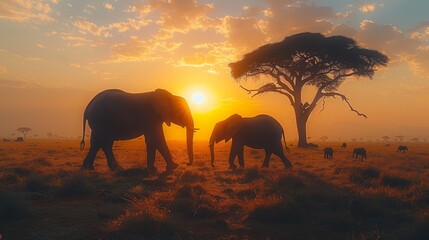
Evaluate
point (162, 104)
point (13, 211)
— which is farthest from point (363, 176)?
point (13, 211)

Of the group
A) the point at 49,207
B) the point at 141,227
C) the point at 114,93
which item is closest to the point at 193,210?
the point at 141,227

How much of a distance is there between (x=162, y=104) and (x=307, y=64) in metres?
24.0

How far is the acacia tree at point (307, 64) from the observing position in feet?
112

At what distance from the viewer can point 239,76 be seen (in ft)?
127

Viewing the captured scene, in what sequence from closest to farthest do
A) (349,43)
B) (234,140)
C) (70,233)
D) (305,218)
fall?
(70,233), (305,218), (234,140), (349,43)

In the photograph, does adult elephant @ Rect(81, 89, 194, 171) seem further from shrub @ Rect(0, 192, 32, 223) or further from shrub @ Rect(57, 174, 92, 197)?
shrub @ Rect(0, 192, 32, 223)

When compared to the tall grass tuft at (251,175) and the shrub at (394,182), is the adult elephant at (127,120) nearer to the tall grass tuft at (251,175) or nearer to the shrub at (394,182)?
the tall grass tuft at (251,175)

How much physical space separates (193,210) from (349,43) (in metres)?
30.8

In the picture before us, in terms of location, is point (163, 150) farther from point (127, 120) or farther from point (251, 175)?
point (251, 175)

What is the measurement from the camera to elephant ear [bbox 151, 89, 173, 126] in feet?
51.7

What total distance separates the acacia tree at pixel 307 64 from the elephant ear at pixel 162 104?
69.3 feet

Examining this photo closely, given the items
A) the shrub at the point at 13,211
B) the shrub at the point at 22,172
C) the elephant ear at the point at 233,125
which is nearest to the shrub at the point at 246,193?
the shrub at the point at 13,211

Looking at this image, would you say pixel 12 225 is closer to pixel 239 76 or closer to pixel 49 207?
pixel 49 207

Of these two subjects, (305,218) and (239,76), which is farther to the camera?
(239,76)
